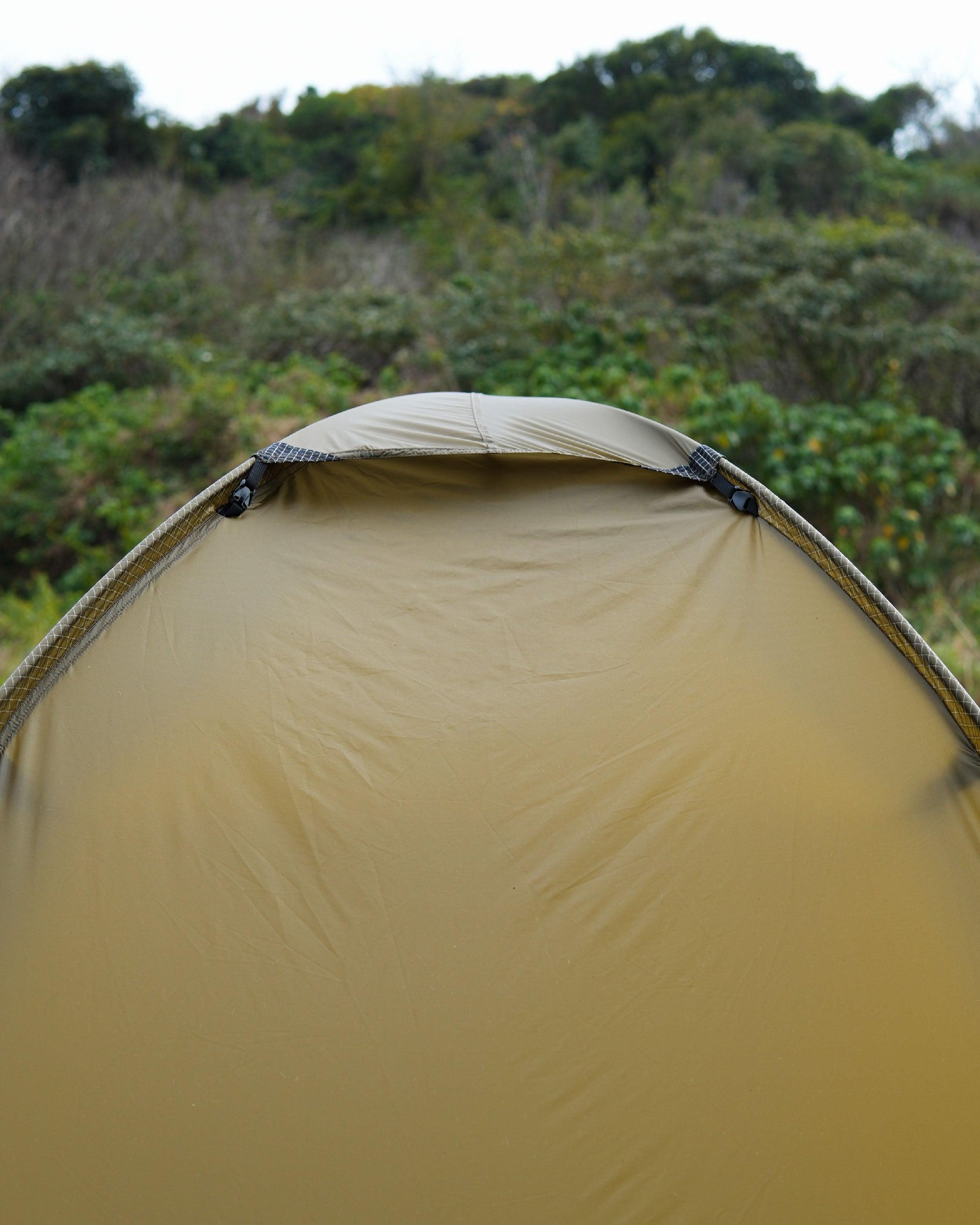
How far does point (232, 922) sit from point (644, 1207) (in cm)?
78

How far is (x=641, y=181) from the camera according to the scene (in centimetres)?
1472

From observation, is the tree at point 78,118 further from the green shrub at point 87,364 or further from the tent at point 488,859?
the tent at point 488,859

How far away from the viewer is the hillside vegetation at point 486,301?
5.05m

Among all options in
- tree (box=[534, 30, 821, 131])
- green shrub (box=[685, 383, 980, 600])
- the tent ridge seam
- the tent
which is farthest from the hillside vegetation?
the tent ridge seam

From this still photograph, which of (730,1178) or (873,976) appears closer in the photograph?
(730,1178)

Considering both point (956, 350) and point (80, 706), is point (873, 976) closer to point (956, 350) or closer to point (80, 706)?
point (80, 706)

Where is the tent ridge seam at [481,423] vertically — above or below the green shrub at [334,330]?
below

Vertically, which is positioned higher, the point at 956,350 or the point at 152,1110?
the point at 956,350

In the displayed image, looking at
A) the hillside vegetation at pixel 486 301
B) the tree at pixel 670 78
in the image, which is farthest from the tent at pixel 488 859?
the tree at pixel 670 78

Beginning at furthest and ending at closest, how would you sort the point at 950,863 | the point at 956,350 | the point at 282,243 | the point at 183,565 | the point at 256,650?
the point at 282,243 → the point at 956,350 → the point at 183,565 → the point at 256,650 → the point at 950,863

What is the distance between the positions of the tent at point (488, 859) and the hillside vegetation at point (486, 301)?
2.51m

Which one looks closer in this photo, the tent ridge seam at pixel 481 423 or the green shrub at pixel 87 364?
the tent ridge seam at pixel 481 423

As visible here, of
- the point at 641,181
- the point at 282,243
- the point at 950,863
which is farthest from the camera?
the point at 641,181

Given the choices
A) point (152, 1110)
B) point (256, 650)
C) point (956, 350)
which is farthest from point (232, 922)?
point (956, 350)
